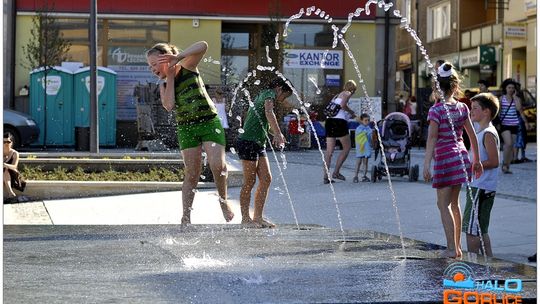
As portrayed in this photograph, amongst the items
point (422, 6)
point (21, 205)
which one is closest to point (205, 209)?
point (21, 205)

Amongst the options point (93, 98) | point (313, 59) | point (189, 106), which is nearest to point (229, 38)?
point (313, 59)

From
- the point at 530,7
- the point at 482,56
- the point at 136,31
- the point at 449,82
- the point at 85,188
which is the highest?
the point at 530,7

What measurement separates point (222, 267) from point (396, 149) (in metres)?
10.0

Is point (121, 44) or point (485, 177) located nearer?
point (485, 177)

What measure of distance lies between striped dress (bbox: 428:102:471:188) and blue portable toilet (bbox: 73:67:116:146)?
1859 cm

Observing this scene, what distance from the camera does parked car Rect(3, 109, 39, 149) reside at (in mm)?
23938

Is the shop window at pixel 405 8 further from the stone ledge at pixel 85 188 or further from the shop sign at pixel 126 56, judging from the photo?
the stone ledge at pixel 85 188

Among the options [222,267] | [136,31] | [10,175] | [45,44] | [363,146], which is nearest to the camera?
[222,267]

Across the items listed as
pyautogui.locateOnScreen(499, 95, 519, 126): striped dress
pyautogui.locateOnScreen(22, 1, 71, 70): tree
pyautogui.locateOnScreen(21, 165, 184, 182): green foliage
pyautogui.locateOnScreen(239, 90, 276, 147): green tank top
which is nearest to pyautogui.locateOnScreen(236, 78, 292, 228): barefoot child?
pyautogui.locateOnScreen(239, 90, 276, 147): green tank top

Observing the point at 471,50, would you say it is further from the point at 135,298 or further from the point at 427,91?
the point at 135,298

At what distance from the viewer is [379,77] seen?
2977 centimetres

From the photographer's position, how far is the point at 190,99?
27.3 ft

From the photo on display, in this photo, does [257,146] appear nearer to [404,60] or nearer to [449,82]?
[449,82]

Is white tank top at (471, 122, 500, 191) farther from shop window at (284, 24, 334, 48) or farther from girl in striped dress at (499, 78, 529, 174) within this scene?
shop window at (284, 24, 334, 48)
